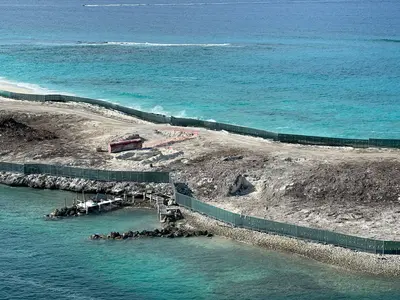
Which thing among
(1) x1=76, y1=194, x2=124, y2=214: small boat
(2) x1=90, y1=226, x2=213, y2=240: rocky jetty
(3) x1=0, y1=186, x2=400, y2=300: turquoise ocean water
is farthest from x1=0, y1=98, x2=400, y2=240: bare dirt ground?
(3) x1=0, y1=186, x2=400, y2=300: turquoise ocean water

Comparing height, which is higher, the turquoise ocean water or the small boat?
the small boat

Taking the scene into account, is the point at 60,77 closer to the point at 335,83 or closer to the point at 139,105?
the point at 139,105

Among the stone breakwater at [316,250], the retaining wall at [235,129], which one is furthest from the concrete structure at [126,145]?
the stone breakwater at [316,250]

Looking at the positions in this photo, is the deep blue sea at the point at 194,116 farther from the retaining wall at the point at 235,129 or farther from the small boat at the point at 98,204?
the retaining wall at the point at 235,129

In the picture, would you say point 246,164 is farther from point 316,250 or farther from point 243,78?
point 243,78

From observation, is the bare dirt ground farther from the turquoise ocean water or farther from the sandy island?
the turquoise ocean water

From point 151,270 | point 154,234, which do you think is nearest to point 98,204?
point 154,234
